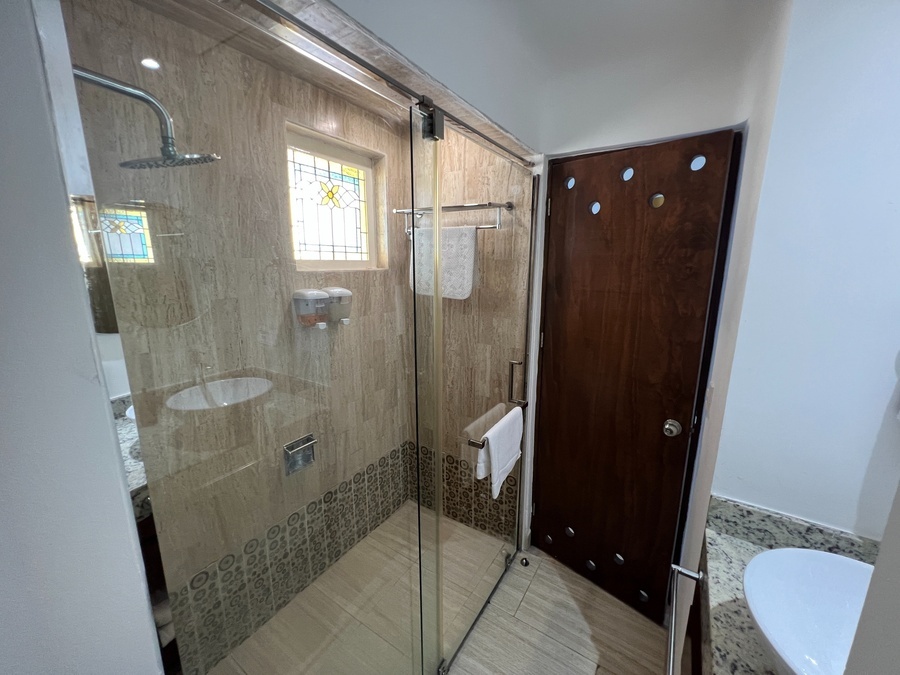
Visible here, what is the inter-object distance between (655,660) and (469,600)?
0.85 metres

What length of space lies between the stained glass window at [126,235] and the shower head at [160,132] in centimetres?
14

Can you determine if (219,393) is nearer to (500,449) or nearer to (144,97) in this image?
(144,97)

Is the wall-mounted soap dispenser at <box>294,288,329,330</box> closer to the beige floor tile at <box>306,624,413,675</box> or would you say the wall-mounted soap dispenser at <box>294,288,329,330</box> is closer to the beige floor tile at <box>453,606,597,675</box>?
the beige floor tile at <box>306,624,413,675</box>

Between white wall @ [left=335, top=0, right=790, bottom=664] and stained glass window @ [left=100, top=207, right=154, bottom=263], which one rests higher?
white wall @ [left=335, top=0, right=790, bottom=664]

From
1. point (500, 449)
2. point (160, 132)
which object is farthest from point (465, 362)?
point (160, 132)

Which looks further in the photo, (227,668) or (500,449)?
(500,449)

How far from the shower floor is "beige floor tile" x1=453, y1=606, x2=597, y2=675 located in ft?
0.25

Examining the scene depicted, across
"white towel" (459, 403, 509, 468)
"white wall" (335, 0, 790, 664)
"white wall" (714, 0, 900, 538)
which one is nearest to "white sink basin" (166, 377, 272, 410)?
"white towel" (459, 403, 509, 468)

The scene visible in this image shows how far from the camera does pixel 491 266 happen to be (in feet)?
6.41

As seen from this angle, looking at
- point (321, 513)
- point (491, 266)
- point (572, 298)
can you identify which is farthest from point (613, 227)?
point (321, 513)

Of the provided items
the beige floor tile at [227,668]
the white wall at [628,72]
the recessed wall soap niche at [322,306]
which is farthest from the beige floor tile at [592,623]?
the recessed wall soap niche at [322,306]

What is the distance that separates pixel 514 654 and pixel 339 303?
1809 mm

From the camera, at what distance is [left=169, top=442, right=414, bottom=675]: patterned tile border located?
132 cm

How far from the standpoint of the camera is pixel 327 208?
5.41ft
